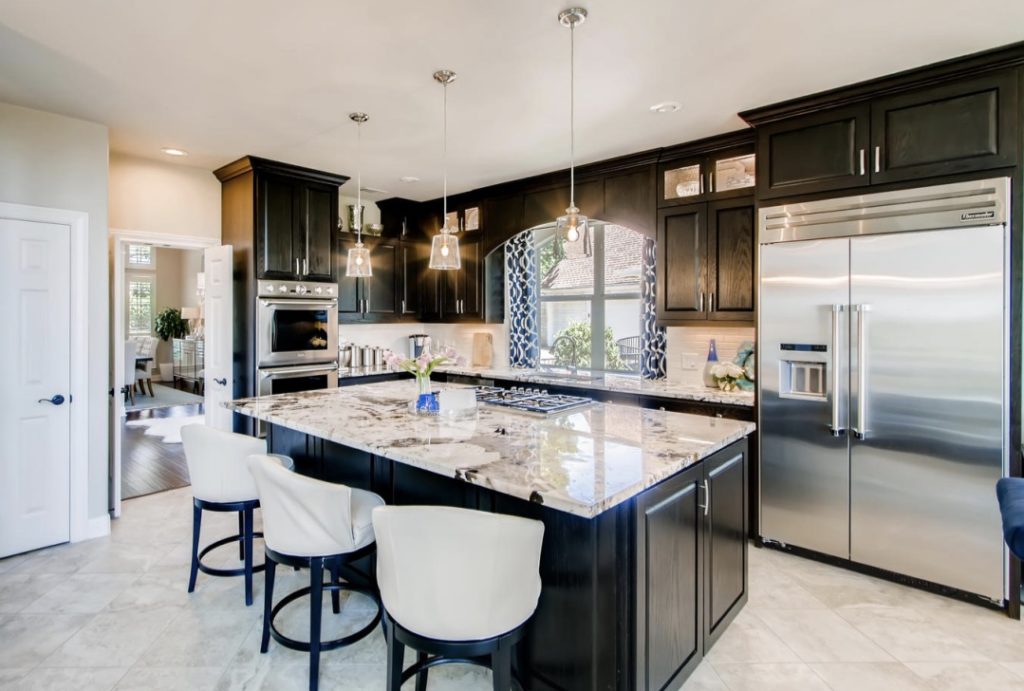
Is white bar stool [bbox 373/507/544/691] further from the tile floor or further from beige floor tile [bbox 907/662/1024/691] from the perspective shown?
beige floor tile [bbox 907/662/1024/691]

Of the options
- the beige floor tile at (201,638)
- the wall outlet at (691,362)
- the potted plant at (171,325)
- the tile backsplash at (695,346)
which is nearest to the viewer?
the beige floor tile at (201,638)


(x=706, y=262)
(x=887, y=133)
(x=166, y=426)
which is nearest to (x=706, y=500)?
(x=706, y=262)

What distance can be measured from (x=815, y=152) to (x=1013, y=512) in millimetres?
2426

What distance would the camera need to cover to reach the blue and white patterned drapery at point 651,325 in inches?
175

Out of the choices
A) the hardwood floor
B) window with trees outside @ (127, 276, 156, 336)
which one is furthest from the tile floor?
window with trees outside @ (127, 276, 156, 336)

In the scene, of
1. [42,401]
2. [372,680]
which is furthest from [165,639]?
[42,401]

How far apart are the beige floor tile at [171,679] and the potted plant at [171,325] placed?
9763 millimetres

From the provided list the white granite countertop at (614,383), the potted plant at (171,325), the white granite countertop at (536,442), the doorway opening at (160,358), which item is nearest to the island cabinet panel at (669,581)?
the white granite countertop at (536,442)

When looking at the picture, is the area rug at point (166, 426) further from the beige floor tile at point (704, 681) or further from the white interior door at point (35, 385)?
the beige floor tile at point (704, 681)

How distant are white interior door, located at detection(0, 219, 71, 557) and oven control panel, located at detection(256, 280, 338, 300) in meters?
1.28

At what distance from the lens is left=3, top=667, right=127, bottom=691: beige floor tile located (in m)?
2.09

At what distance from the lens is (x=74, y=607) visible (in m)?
2.68

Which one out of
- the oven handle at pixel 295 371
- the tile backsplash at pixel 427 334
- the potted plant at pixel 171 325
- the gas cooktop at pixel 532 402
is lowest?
the gas cooktop at pixel 532 402

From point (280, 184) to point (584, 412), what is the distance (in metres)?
3.41
